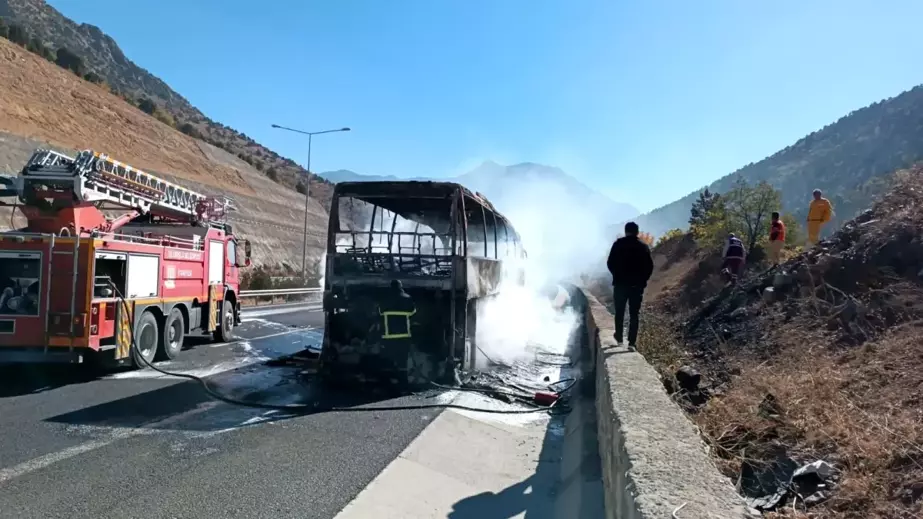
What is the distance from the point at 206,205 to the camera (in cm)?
1598

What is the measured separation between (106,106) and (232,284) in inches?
1406

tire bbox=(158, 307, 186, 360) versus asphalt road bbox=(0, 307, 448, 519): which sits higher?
tire bbox=(158, 307, 186, 360)

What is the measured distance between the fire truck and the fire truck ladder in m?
0.02

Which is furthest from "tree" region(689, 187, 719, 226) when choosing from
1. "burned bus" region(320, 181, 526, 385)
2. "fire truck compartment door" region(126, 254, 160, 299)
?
"fire truck compartment door" region(126, 254, 160, 299)

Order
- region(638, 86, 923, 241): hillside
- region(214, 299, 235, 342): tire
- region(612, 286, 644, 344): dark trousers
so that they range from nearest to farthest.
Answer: region(612, 286, 644, 344): dark trousers < region(214, 299, 235, 342): tire < region(638, 86, 923, 241): hillside

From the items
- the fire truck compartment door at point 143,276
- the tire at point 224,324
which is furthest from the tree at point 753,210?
the fire truck compartment door at point 143,276

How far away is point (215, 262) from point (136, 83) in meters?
88.4

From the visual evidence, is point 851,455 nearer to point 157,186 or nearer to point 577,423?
point 577,423

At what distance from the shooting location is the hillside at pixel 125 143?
33.8 metres

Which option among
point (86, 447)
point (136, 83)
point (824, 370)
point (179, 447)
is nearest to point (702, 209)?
point (824, 370)

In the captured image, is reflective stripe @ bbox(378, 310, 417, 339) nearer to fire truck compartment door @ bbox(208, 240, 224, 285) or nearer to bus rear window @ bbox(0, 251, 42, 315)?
bus rear window @ bbox(0, 251, 42, 315)

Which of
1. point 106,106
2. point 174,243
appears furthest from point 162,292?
point 106,106

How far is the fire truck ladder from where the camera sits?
10469 mm

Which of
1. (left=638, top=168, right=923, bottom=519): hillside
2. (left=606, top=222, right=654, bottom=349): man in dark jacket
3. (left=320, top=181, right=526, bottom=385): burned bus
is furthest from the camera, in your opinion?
(left=320, top=181, right=526, bottom=385): burned bus
